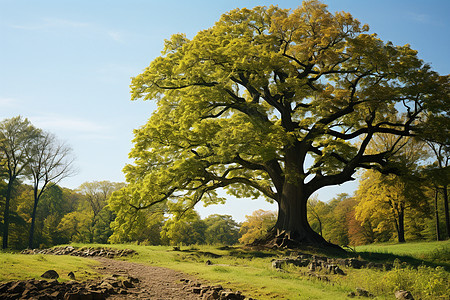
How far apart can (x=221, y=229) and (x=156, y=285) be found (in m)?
41.8

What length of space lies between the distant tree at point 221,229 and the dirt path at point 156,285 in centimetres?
3776

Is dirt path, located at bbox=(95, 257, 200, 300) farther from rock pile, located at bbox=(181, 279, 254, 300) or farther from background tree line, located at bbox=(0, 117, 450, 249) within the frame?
background tree line, located at bbox=(0, 117, 450, 249)

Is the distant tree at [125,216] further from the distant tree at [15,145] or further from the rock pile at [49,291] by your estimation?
the distant tree at [15,145]

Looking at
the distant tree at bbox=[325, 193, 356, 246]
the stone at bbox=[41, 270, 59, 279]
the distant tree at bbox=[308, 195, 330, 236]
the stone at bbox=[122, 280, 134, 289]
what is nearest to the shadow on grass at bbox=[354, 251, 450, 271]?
the stone at bbox=[122, 280, 134, 289]

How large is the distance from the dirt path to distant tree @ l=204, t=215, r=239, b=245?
3776cm

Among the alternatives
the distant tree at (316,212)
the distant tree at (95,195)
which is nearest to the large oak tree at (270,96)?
the distant tree at (316,212)

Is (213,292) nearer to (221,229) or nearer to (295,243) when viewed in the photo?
(295,243)

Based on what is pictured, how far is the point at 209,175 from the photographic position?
19969 mm

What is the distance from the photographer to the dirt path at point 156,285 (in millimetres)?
7785

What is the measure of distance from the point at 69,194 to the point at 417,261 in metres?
51.5

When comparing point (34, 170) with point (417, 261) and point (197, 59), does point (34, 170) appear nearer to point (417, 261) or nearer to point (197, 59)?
point (197, 59)

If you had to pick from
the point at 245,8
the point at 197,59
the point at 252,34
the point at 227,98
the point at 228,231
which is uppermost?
the point at 245,8

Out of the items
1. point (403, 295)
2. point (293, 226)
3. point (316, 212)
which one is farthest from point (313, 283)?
point (316, 212)

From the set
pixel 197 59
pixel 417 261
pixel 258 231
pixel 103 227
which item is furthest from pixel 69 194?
pixel 417 261
